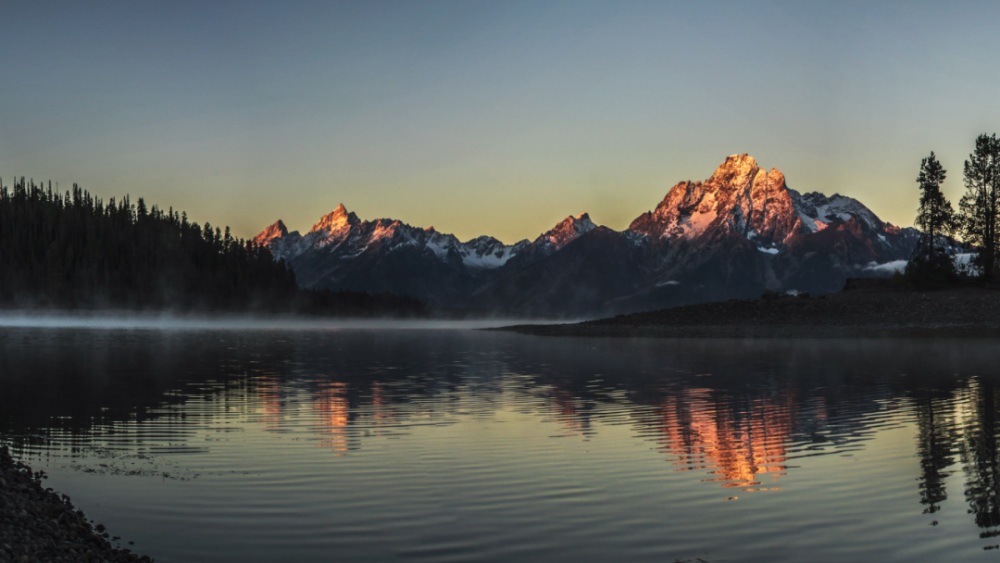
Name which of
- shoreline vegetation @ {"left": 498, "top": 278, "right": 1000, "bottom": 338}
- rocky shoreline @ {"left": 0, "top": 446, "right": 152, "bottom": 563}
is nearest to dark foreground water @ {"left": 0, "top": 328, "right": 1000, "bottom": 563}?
rocky shoreline @ {"left": 0, "top": 446, "right": 152, "bottom": 563}

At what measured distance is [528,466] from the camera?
18719 mm

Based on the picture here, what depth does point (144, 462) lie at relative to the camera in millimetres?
Result: 18984

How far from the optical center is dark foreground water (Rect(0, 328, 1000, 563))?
41.6 feet

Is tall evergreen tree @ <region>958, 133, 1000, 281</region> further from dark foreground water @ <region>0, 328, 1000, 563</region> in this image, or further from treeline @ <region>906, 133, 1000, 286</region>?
dark foreground water @ <region>0, 328, 1000, 563</region>

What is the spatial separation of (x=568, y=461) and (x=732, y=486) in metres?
4.31

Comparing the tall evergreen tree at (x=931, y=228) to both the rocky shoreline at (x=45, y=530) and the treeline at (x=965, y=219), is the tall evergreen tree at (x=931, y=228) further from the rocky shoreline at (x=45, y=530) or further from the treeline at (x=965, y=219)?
the rocky shoreline at (x=45, y=530)

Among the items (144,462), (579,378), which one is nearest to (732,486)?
(144,462)

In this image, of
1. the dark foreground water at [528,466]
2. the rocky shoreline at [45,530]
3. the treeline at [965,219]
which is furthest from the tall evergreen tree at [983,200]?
the rocky shoreline at [45,530]

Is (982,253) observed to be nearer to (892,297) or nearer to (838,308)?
(892,297)

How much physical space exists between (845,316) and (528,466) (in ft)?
295

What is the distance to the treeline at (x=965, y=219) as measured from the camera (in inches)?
4166

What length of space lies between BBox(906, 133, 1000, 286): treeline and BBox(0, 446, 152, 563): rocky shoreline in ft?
364

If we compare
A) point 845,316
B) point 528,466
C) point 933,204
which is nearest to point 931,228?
point 933,204

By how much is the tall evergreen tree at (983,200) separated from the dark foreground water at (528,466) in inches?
3325
